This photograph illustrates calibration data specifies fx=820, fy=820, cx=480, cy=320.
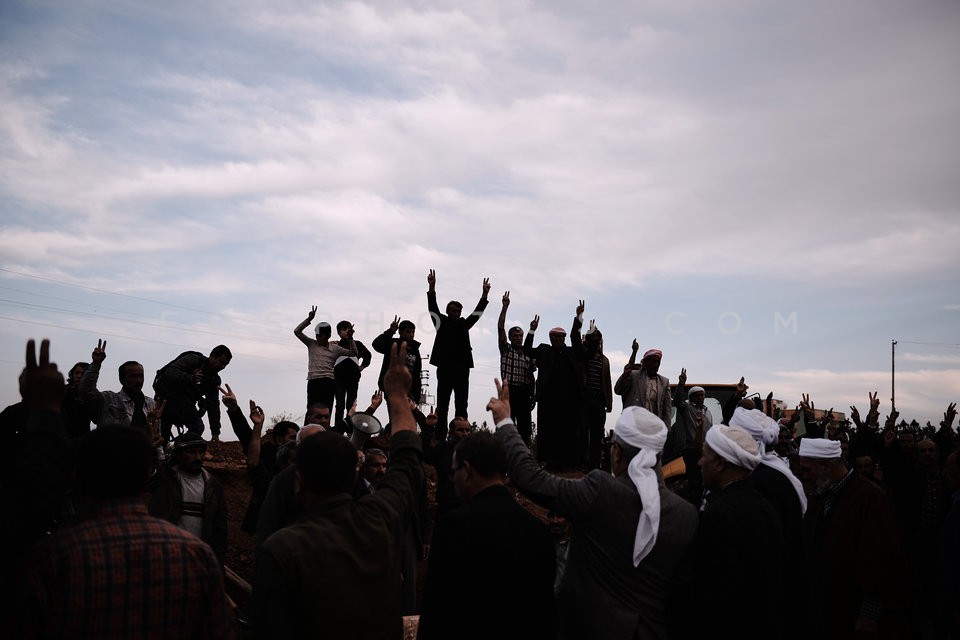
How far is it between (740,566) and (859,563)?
8.03 feet

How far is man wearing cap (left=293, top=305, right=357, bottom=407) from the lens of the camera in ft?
41.9

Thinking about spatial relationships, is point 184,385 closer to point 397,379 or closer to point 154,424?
point 154,424

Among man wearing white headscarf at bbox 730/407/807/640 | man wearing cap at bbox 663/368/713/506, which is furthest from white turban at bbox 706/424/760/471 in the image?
man wearing cap at bbox 663/368/713/506


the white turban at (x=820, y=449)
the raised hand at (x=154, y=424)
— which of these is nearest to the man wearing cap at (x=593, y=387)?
the white turban at (x=820, y=449)

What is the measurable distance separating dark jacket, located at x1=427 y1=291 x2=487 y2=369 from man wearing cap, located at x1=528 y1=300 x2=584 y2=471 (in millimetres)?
1259

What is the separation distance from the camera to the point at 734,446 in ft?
15.3

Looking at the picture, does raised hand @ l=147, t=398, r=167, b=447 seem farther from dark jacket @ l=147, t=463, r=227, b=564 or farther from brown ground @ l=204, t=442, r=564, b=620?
brown ground @ l=204, t=442, r=564, b=620

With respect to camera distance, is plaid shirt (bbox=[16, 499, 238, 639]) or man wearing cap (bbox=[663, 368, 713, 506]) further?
man wearing cap (bbox=[663, 368, 713, 506])

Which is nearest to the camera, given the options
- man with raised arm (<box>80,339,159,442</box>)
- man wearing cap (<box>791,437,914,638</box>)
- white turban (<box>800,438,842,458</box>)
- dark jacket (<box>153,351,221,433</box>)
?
man wearing cap (<box>791,437,914,638</box>)

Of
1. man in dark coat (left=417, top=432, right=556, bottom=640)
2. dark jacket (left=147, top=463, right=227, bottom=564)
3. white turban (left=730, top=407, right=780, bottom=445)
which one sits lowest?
dark jacket (left=147, top=463, right=227, bottom=564)

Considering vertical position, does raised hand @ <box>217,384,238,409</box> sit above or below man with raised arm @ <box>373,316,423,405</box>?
below

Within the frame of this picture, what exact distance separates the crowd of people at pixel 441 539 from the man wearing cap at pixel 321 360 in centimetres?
416

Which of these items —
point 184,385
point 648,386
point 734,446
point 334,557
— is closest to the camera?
point 334,557

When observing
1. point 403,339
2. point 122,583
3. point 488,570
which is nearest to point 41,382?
point 122,583
